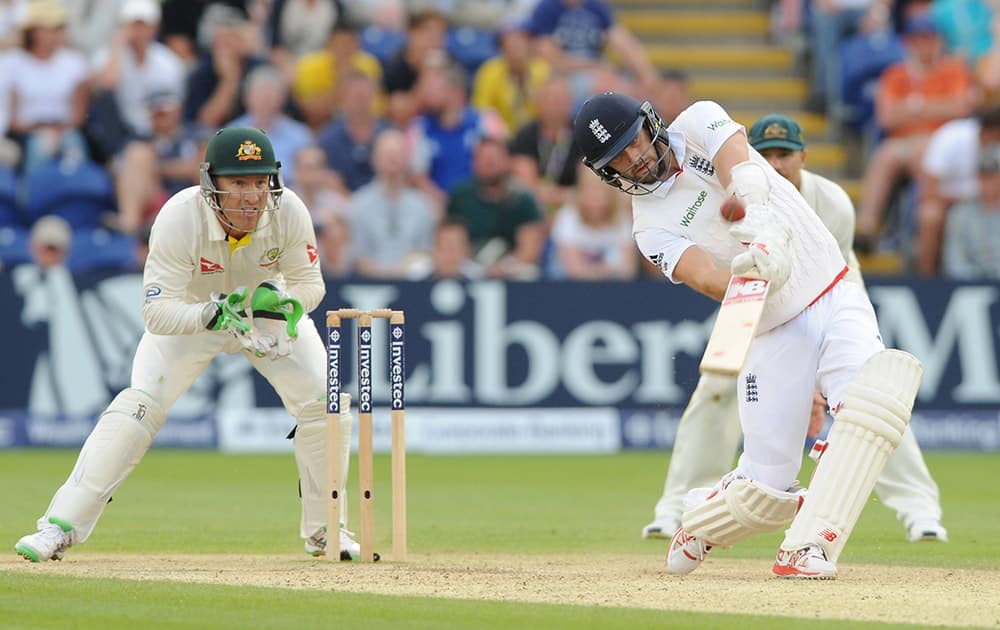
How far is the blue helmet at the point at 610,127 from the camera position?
6.82 m

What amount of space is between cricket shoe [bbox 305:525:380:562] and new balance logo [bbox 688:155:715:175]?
218cm

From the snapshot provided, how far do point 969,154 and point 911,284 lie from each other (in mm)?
1785

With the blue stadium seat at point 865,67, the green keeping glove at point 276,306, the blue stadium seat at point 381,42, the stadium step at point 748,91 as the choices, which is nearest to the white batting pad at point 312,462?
the green keeping glove at point 276,306

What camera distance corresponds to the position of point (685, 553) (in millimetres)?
7238

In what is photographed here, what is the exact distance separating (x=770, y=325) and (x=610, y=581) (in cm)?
120

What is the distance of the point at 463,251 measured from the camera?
47.1ft

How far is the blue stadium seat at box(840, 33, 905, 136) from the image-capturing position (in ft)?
55.1

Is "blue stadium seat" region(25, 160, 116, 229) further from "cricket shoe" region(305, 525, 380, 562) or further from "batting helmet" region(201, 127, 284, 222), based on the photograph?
"batting helmet" region(201, 127, 284, 222)

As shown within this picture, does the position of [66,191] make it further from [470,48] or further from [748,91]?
[748,91]

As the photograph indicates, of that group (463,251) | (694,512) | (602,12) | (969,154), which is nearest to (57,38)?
(463,251)

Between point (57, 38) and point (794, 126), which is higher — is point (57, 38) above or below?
above

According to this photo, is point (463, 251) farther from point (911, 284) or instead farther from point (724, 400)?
Answer: point (724, 400)

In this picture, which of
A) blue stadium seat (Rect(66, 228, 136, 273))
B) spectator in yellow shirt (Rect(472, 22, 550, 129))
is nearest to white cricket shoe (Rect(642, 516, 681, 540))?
blue stadium seat (Rect(66, 228, 136, 273))

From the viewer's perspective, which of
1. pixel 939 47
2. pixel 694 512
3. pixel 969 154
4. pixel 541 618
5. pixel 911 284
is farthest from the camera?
pixel 939 47
